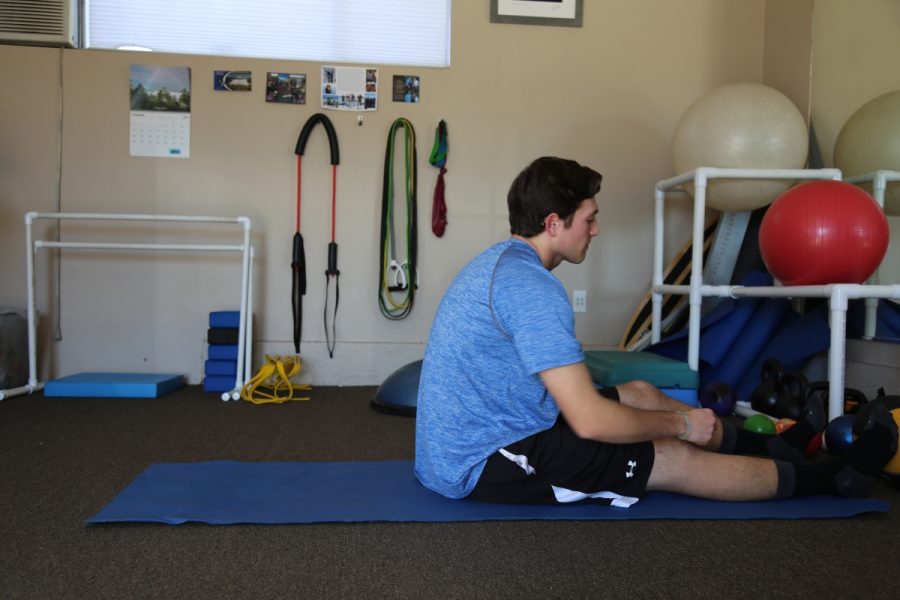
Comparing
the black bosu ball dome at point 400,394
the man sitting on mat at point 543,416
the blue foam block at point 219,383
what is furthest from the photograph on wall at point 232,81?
the man sitting on mat at point 543,416

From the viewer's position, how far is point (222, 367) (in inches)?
134

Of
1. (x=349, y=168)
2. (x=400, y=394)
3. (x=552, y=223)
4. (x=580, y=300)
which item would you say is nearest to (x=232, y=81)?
(x=349, y=168)

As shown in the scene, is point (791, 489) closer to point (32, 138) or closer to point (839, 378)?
point (839, 378)

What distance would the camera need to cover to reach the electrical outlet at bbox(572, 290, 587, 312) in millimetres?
3758

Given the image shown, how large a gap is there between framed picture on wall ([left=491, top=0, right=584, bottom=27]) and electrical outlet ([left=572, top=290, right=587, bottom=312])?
1.43 metres

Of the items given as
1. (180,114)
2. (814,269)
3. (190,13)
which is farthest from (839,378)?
(190,13)

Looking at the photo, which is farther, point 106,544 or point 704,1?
point 704,1

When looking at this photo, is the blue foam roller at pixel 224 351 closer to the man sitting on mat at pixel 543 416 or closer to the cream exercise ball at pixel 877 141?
the man sitting on mat at pixel 543 416

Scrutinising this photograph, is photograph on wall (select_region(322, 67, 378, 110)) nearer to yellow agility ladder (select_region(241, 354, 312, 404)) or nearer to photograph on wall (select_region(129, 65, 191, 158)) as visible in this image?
photograph on wall (select_region(129, 65, 191, 158))

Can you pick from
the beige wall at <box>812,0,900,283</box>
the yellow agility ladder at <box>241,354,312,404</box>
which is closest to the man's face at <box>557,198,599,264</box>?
the beige wall at <box>812,0,900,283</box>

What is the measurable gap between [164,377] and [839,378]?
2.90 m

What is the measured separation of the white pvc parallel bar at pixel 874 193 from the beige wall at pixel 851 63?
0.13 meters

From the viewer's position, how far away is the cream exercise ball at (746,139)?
284 cm

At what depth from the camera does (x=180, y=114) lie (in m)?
3.60
